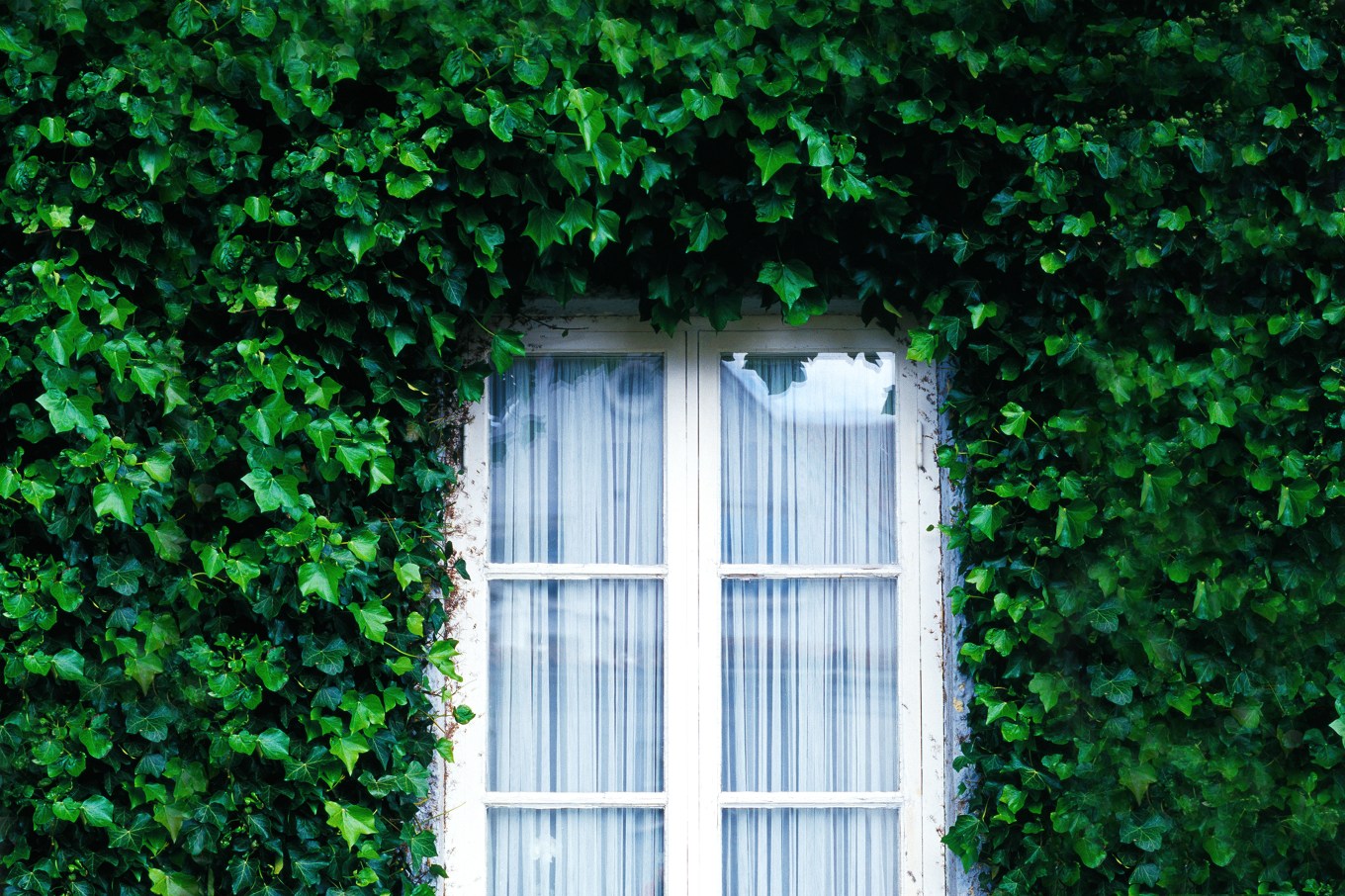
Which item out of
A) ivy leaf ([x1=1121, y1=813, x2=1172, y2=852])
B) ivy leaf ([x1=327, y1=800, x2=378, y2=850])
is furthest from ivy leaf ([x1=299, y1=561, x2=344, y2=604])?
ivy leaf ([x1=1121, y1=813, x2=1172, y2=852])

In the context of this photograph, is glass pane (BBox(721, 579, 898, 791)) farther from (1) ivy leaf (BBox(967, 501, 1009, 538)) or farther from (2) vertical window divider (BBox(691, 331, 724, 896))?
(1) ivy leaf (BBox(967, 501, 1009, 538))

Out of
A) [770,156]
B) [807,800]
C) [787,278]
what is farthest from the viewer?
[807,800]

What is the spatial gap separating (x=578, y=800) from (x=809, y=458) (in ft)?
3.38

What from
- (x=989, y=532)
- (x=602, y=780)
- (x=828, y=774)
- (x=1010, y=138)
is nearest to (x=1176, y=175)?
(x=1010, y=138)

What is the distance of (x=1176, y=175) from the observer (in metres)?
2.63

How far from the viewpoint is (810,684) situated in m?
2.83

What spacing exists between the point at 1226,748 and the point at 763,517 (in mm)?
1200

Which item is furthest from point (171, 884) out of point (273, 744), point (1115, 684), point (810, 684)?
point (1115, 684)

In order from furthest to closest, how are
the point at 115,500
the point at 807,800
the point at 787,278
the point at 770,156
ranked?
1. the point at 807,800
2. the point at 787,278
3. the point at 770,156
4. the point at 115,500

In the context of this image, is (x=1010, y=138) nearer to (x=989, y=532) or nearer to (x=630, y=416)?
(x=989, y=532)

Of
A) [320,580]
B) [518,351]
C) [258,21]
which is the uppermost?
[258,21]

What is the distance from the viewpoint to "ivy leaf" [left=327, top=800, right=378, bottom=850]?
255 cm

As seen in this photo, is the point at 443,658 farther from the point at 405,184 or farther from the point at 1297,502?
the point at 1297,502

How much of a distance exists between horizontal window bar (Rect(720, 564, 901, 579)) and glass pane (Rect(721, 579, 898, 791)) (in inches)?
1.0
